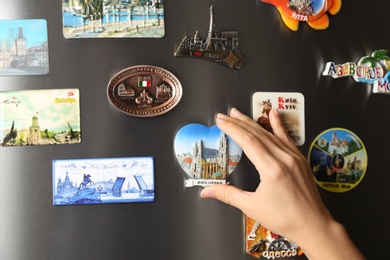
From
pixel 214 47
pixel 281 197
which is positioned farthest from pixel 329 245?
pixel 214 47

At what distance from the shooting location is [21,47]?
587 millimetres

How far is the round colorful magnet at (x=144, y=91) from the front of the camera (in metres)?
0.60

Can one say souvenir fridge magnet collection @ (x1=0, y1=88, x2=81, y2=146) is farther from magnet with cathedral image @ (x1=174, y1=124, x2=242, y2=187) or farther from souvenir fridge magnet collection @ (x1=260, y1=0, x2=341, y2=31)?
souvenir fridge magnet collection @ (x1=260, y1=0, x2=341, y2=31)

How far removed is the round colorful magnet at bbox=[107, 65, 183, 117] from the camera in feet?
1.96

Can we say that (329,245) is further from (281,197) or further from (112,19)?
(112,19)

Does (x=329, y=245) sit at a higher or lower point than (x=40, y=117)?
lower

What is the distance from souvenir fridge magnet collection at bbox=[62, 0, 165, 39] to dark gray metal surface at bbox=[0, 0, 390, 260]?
0.4 inches

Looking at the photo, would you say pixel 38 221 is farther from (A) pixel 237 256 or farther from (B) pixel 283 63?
(B) pixel 283 63

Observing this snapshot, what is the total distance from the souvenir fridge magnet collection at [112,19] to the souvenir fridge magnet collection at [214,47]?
0.04m

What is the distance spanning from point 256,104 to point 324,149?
0.44 ft

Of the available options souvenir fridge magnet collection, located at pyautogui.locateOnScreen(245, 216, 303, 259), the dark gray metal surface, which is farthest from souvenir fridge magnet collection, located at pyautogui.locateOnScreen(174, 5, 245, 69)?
souvenir fridge magnet collection, located at pyautogui.locateOnScreen(245, 216, 303, 259)

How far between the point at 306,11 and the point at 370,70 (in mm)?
143

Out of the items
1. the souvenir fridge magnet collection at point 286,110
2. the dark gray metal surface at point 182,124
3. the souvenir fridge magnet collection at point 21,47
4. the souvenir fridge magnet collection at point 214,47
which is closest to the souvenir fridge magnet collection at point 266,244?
the dark gray metal surface at point 182,124

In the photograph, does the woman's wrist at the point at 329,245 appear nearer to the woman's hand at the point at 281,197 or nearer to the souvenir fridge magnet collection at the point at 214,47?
the woman's hand at the point at 281,197
